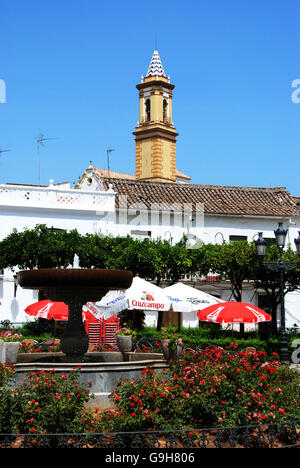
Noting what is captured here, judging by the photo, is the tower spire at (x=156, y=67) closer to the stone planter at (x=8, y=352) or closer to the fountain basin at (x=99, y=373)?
the stone planter at (x=8, y=352)

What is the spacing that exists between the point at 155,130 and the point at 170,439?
41.1 meters

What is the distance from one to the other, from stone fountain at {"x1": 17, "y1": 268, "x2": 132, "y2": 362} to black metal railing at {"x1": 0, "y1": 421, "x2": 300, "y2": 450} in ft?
9.86

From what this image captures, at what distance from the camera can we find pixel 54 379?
8.12m

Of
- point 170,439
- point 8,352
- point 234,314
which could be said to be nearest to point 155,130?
point 234,314

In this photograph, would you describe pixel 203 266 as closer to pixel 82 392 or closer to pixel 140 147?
pixel 82 392

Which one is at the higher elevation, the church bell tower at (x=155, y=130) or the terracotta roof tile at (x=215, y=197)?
the church bell tower at (x=155, y=130)

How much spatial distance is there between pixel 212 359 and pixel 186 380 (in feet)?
2.87

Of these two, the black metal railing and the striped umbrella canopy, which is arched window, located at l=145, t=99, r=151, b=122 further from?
the black metal railing

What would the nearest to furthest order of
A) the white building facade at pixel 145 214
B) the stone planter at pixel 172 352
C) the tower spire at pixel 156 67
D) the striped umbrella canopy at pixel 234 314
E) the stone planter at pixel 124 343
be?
the stone planter at pixel 172 352, the stone planter at pixel 124 343, the striped umbrella canopy at pixel 234 314, the white building facade at pixel 145 214, the tower spire at pixel 156 67

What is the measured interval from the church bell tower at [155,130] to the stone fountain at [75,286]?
35399 mm

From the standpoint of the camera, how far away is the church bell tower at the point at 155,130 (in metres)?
46.2

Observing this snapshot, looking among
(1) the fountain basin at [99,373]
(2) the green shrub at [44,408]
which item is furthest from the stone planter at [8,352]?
(2) the green shrub at [44,408]

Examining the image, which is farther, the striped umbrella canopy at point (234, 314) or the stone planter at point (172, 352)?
the striped umbrella canopy at point (234, 314)
